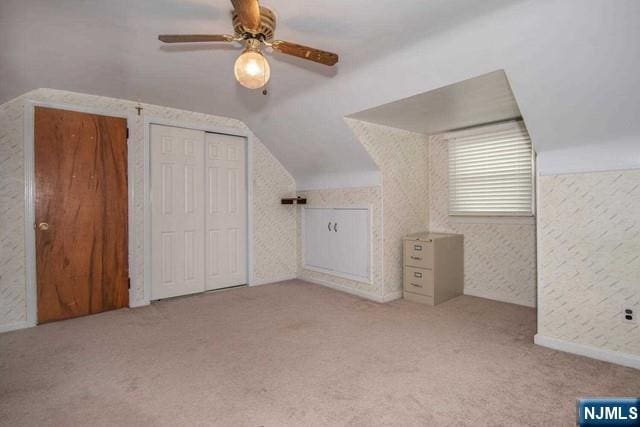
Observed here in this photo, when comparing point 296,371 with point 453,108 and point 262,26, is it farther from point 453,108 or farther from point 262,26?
point 453,108

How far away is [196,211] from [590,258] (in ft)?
12.8

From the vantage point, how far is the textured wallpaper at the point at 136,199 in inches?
119

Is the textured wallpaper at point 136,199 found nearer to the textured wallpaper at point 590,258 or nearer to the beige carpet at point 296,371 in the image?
the beige carpet at point 296,371

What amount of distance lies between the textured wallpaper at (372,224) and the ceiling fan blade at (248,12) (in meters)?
2.55

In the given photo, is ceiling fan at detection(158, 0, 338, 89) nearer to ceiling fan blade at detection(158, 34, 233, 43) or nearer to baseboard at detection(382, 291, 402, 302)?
ceiling fan blade at detection(158, 34, 233, 43)

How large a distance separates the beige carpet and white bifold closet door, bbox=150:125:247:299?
75 cm

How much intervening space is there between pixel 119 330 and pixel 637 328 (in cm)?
400

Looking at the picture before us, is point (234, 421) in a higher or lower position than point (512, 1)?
lower

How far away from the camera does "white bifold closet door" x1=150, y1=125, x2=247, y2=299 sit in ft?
12.7

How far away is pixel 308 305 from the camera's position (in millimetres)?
3688

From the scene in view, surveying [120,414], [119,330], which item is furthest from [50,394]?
[119,330]

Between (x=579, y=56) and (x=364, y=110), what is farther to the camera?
(x=364, y=110)

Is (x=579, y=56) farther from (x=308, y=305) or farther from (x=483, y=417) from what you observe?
(x=308, y=305)

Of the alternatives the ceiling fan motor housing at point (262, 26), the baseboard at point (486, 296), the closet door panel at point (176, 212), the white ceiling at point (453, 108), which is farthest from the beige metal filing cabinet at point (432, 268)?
the ceiling fan motor housing at point (262, 26)
